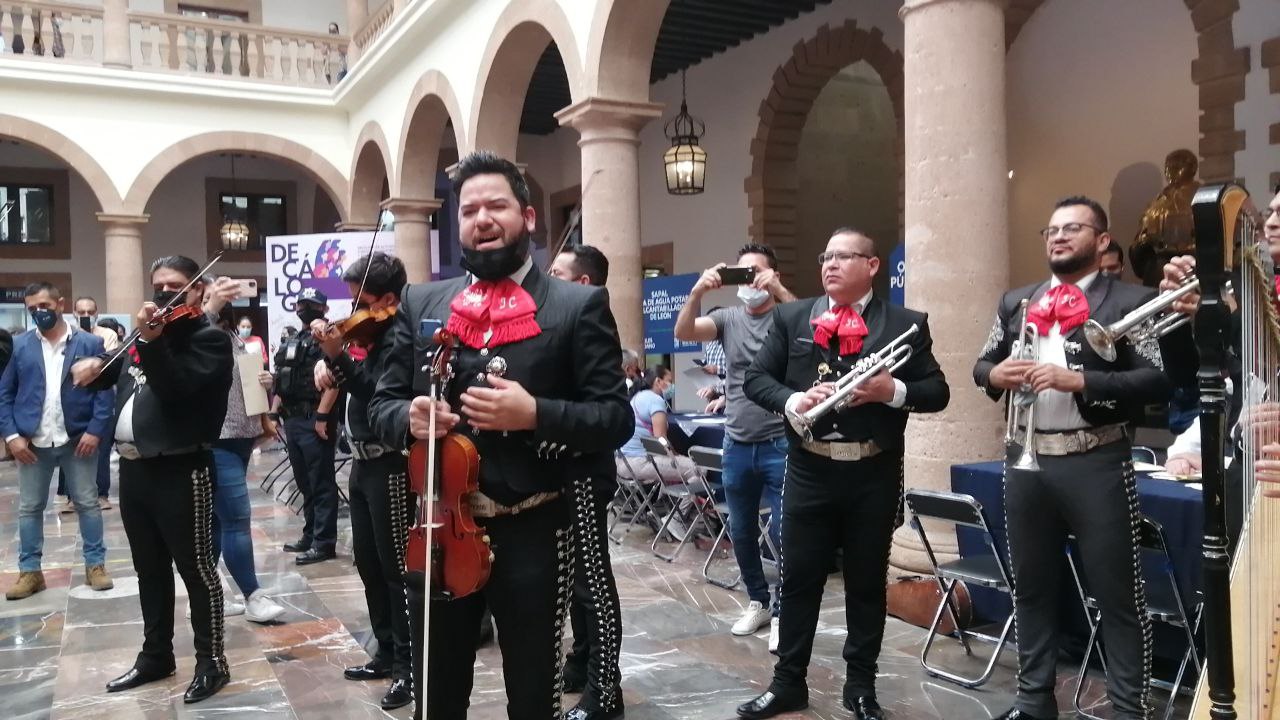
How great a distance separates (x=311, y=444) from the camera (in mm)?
6871

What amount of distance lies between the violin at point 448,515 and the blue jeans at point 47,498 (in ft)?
14.9

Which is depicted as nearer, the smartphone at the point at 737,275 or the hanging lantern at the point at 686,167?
the smartphone at the point at 737,275

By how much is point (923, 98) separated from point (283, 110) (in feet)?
43.0

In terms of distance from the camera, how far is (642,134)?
14953 mm

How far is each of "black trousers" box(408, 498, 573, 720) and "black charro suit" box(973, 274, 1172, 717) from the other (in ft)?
5.96

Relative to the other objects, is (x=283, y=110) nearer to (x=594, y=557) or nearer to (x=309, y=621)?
(x=309, y=621)

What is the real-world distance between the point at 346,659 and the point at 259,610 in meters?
0.84

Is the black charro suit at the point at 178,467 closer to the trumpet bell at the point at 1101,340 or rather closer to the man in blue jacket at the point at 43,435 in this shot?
the man in blue jacket at the point at 43,435

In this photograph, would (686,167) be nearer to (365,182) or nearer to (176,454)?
(365,182)

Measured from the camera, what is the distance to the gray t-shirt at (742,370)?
4.56 meters

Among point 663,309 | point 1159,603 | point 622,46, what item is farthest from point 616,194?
point 1159,603

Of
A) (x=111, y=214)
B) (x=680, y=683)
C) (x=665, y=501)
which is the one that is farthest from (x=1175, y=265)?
(x=111, y=214)

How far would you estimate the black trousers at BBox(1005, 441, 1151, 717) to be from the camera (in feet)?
10.4

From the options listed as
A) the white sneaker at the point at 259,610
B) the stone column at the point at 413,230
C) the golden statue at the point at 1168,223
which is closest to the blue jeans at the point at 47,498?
the white sneaker at the point at 259,610
